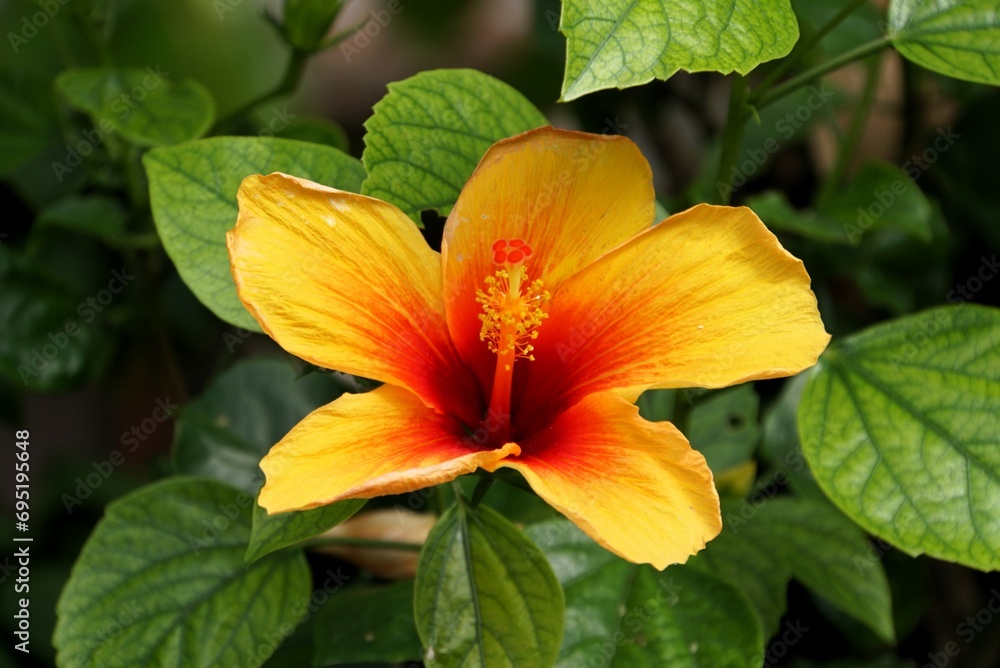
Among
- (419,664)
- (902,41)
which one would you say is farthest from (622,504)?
(419,664)

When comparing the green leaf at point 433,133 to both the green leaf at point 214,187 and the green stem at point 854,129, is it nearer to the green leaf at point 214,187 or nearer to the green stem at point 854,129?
the green leaf at point 214,187

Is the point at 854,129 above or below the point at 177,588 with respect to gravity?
below

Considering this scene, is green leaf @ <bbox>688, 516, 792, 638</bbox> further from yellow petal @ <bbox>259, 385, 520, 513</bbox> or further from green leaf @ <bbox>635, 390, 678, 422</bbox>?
yellow petal @ <bbox>259, 385, 520, 513</bbox>

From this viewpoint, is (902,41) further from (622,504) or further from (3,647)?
(3,647)

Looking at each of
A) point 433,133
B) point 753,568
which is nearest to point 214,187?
point 433,133

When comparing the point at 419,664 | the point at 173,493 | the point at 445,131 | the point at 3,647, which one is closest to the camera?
the point at 445,131

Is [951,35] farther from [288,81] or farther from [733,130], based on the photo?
[288,81]
